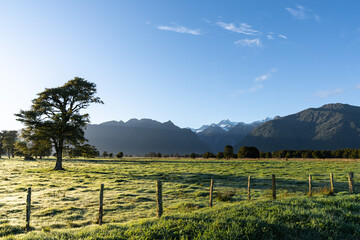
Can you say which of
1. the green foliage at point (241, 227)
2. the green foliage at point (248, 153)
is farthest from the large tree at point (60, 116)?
the green foliage at point (248, 153)

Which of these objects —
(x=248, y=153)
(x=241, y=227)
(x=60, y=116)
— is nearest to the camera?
(x=241, y=227)

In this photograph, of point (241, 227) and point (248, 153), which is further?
point (248, 153)

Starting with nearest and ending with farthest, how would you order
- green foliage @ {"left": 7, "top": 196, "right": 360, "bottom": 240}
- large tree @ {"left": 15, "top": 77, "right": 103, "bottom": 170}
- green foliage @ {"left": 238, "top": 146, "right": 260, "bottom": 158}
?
green foliage @ {"left": 7, "top": 196, "right": 360, "bottom": 240} < large tree @ {"left": 15, "top": 77, "right": 103, "bottom": 170} < green foliage @ {"left": 238, "top": 146, "right": 260, "bottom": 158}

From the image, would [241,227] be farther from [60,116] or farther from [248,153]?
[248,153]

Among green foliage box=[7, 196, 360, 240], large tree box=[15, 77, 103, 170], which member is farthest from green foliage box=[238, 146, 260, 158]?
green foliage box=[7, 196, 360, 240]

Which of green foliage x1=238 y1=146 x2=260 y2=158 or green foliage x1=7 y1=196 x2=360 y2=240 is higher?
green foliage x1=7 y1=196 x2=360 y2=240

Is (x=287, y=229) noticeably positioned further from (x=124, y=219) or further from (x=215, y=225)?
(x=124, y=219)

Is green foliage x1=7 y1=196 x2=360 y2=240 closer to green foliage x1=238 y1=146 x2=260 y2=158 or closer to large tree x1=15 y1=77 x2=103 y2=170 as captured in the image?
large tree x1=15 y1=77 x2=103 y2=170

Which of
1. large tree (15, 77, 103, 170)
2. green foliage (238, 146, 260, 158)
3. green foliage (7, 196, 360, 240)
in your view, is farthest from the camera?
green foliage (238, 146, 260, 158)

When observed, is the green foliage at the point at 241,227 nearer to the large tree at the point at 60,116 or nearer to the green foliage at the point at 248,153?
the large tree at the point at 60,116

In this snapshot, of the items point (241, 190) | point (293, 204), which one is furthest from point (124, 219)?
point (241, 190)

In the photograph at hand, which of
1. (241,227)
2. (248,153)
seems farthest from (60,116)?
(248,153)

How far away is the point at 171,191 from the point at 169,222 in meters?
12.0

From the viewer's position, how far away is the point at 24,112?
3809 cm
